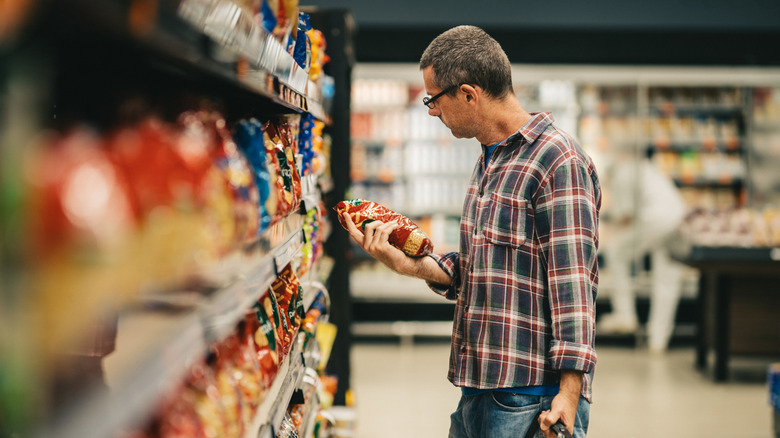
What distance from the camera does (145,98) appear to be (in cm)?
102

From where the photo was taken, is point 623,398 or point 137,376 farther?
point 623,398

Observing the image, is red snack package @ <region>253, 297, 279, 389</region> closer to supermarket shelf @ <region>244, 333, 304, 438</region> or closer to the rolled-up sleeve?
supermarket shelf @ <region>244, 333, 304, 438</region>

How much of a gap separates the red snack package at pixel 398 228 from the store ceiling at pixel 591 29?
5008 mm

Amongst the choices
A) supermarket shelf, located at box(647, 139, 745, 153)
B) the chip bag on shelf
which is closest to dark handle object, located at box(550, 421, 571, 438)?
the chip bag on shelf

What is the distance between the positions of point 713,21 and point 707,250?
9.36 ft

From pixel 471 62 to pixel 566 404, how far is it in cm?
95

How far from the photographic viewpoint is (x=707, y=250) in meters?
5.45

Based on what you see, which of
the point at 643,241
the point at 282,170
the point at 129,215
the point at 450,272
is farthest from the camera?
the point at 643,241

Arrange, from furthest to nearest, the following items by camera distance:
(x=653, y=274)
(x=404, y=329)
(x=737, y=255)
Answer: (x=404, y=329)
(x=653, y=274)
(x=737, y=255)

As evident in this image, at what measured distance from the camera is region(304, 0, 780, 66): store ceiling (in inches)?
270

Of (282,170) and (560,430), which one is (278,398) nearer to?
(282,170)

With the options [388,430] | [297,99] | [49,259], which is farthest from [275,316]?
[388,430]

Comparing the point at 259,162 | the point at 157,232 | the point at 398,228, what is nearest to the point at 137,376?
the point at 157,232

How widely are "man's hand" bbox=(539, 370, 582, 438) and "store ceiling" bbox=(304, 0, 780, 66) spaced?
18.3 feet
